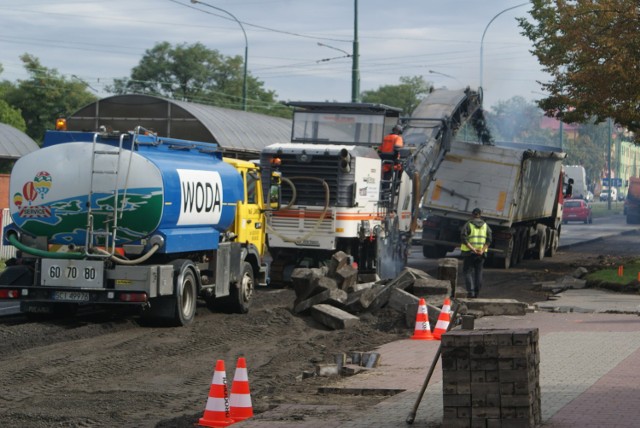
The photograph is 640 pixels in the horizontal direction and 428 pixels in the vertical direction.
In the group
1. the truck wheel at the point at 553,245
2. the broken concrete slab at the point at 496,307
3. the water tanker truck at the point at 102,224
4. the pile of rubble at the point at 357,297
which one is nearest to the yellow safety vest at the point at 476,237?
the pile of rubble at the point at 357,297

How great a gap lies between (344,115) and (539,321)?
8.27 m

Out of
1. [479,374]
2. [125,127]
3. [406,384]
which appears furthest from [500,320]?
[125,127]

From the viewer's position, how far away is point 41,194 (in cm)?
1736

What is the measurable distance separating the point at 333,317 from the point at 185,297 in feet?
7.72

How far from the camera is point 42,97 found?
71438 mm

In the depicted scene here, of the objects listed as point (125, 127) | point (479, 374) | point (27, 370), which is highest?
point (125, 127)

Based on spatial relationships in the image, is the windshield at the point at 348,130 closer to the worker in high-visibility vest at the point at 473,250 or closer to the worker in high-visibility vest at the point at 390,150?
the worker in high-visibility vest at the point at 390,150

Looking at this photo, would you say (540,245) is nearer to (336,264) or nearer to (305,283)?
(336,264)

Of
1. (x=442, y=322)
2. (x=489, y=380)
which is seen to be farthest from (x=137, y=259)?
(x=489, y=380)

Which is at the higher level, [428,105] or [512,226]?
[428,105]

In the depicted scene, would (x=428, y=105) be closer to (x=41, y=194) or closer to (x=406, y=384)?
(x=41, y=194)

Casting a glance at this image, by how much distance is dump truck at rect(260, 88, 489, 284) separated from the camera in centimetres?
2447

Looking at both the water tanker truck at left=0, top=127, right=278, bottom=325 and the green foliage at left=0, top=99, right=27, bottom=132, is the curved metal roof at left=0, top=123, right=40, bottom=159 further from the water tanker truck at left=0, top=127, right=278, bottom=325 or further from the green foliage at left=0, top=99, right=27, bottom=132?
the water tanker truck at left=0, top=127, right=278, bottom=325

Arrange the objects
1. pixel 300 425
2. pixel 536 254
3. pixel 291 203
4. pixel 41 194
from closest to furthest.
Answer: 1. pixel 300 425
2. pixel 41 194
3. pixel 291 203
4. pixel 536 254
